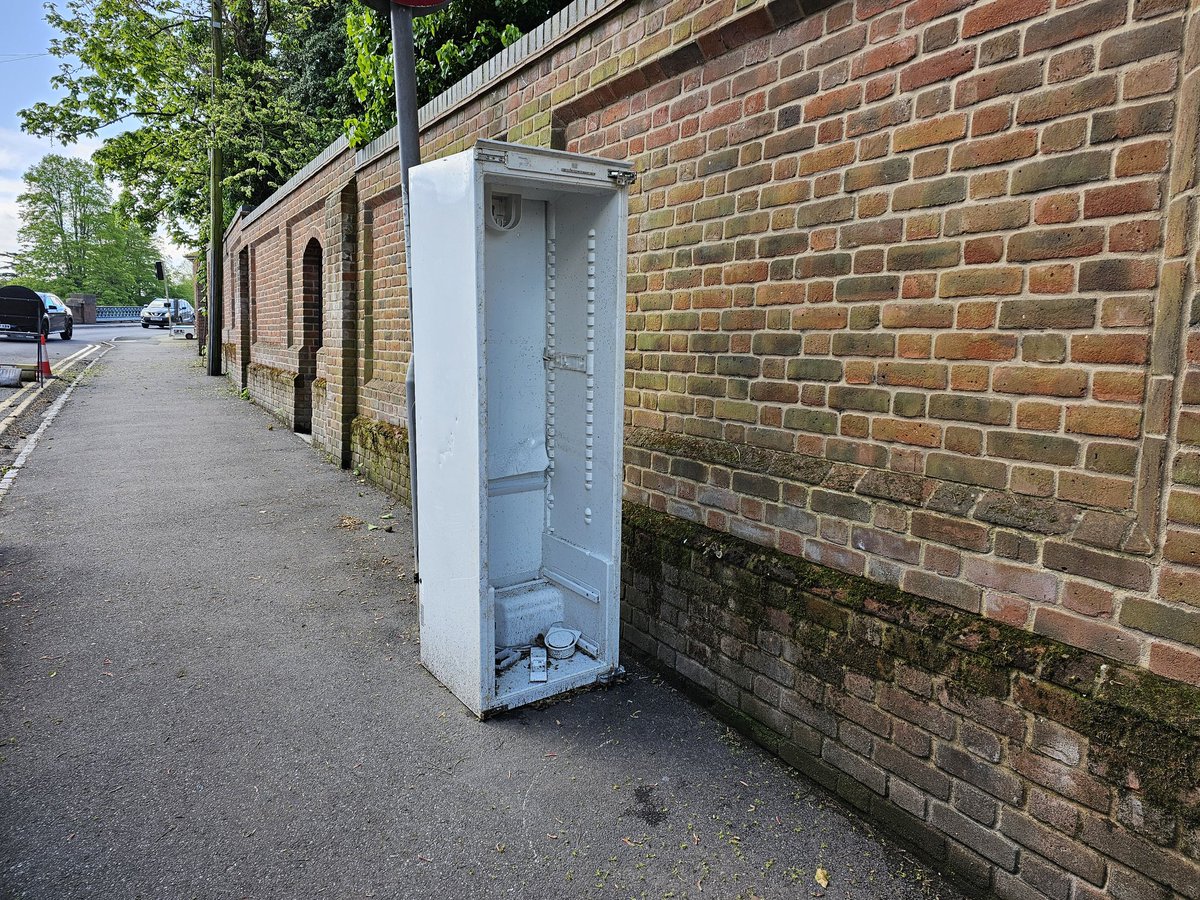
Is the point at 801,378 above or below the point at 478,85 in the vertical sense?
below

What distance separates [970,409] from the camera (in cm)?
252

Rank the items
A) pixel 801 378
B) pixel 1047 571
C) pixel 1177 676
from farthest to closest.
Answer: pixel 801 378 < pixel 1047 571 < pixel 1177 676

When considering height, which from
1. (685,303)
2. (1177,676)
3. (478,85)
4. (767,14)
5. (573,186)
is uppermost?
(478,85)

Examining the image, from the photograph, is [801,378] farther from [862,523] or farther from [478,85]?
[478,85]

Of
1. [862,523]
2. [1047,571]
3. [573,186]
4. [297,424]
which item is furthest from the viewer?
[297,424]

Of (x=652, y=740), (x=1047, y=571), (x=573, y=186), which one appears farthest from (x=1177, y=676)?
(x=573, y=186)

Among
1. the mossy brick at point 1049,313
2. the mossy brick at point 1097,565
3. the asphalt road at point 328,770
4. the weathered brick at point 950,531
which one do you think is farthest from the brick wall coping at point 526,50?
the asphalt road at point 328,770

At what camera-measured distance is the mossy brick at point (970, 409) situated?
242cm

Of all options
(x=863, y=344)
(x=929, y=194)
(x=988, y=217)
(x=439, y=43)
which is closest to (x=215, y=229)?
(x=439, y=43)

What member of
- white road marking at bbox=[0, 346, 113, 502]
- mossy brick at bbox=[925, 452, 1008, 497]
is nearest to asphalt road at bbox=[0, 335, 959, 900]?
mossy brick at bbox=[925, 452, 1008, 497]

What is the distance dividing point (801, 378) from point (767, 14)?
156 cm

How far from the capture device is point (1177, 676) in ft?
6.57

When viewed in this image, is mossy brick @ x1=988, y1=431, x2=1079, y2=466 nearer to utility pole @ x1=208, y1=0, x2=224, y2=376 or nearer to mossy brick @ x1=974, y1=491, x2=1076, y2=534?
mossy brick @ x1=974, y1=491, x2=1076, y2=534

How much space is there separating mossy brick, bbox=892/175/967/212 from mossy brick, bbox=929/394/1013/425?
0.66 meters
